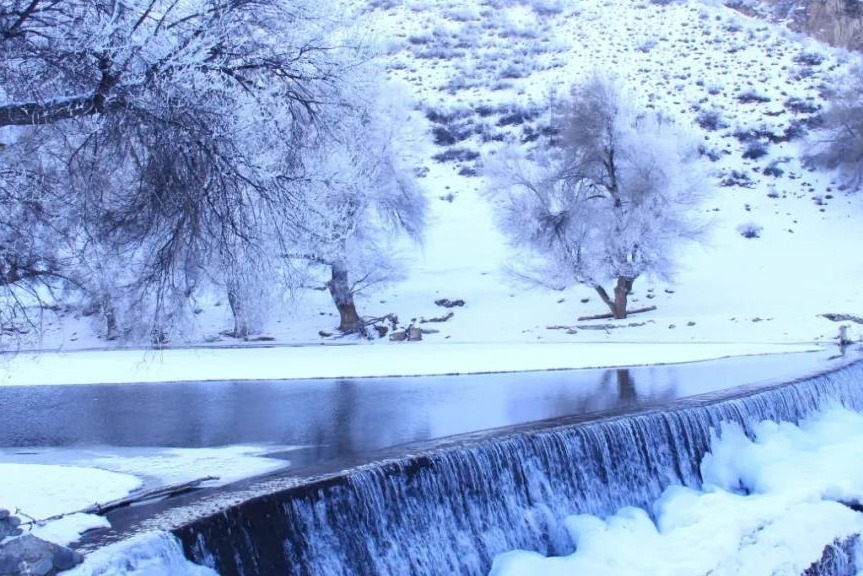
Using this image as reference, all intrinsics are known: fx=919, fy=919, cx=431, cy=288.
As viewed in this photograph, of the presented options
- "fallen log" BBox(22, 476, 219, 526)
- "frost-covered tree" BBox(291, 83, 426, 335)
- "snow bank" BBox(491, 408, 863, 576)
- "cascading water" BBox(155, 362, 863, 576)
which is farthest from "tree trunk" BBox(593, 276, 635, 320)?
"fallen log" BBox(22, 476, 219, 526)

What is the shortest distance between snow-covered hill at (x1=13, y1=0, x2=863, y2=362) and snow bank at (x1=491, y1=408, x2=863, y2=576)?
5150mm

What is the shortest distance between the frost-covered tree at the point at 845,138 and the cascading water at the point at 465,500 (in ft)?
79.7

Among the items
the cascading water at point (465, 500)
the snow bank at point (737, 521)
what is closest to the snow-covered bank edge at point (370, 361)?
the snow bank at point (737, 521)

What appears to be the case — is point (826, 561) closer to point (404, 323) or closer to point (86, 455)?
point (86, 455)

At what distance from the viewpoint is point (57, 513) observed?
711 centimetres

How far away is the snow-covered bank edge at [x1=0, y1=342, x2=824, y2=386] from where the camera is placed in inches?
661

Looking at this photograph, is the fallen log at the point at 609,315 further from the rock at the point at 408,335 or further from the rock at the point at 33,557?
the rock at the point at 33,557

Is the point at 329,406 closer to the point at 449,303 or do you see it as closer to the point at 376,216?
the point at 376,216

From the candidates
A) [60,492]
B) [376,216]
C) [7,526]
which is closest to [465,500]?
[60,492]

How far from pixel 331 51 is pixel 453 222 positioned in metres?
26.1

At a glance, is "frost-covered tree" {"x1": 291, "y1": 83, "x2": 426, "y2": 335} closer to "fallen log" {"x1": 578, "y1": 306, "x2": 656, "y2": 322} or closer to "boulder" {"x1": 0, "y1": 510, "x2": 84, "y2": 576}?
"fallen log" {"x1": 578, "y1": 306, "x2": 656, "y2": 322}

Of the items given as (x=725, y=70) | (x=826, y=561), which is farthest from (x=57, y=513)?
(x=725, y=70)

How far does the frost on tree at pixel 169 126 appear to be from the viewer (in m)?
5.35

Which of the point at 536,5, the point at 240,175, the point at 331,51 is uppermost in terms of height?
the point at 536,5
